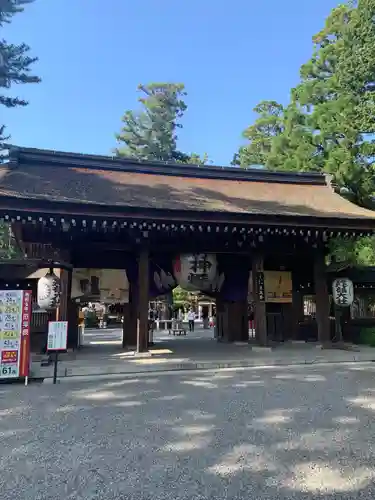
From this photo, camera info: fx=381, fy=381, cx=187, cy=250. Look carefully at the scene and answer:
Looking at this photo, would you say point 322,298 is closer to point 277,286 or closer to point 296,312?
point 277,286

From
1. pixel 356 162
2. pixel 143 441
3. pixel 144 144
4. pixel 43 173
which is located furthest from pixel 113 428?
pixel 144 144

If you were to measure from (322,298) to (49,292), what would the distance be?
7527mm

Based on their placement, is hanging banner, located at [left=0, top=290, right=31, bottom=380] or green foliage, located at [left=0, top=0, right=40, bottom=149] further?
green foliage, located at [left=0, top=0, right=40, bottom=149]

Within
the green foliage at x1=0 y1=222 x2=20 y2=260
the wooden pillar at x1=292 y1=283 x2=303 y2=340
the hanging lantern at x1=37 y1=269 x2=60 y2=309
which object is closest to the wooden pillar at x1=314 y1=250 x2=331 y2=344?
the wooden pillar at x1=292 y1=283 x2=303 y2=340

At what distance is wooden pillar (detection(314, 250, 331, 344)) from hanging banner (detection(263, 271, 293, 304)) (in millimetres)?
907

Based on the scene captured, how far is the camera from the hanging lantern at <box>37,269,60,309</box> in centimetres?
913

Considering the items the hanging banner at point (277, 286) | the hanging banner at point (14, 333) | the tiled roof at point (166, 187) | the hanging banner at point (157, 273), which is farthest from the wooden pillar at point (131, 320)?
the hanging banner at point (14, 333)

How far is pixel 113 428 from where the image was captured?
172 inches

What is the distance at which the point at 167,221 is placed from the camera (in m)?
9.31

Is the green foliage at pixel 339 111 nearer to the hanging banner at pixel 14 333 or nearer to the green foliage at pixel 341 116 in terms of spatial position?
the green foliage at pixel 341 116

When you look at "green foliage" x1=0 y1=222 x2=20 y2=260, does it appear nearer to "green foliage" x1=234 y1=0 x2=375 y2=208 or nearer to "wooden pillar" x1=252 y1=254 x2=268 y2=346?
"green foliage" x1=234 y1=0 x2=375 y2=208

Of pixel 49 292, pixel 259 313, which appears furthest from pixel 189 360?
pixel 49 292

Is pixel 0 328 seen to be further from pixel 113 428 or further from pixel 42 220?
pixel 113 428

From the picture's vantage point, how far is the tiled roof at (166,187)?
9805 millimetres
